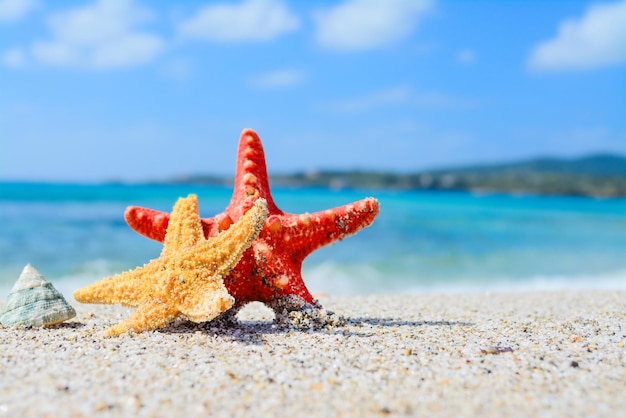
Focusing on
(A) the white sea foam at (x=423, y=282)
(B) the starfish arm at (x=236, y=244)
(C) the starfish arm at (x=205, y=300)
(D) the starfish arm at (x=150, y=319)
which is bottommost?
(A) the white sea foam at (x=423, y=282)

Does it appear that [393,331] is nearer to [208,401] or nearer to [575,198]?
[208,401]

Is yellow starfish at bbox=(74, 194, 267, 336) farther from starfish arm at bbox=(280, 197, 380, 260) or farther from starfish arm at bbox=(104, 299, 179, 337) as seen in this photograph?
starfish arm at bbox=(280, 197, 380, 260)

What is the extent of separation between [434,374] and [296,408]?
3.30 ft

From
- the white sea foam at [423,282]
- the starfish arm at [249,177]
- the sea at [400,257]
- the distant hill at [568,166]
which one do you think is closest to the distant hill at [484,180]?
the distant hill at [568,166]

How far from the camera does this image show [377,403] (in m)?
3.30

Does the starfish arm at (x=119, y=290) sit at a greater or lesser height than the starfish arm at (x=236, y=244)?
lesser

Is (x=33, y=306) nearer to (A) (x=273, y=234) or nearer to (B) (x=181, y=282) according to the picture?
(B) (x=181, y=282)

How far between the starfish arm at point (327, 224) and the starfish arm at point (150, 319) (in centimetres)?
116

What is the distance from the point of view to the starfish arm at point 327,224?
5.12 meters

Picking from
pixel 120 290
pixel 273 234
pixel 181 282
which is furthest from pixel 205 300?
pixel 273 234

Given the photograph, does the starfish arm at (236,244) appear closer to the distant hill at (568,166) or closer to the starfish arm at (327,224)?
the starfish arm at (327,224)

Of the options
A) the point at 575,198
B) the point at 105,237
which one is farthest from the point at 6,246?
the point at 575,198

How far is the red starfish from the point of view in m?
4.98

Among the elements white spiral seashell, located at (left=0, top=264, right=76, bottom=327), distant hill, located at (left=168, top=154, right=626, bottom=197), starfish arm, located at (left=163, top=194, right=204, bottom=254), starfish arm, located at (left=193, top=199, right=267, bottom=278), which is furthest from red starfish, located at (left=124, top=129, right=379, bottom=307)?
distant hill, located at (left=168, top=154, right=626, bottom=197)
